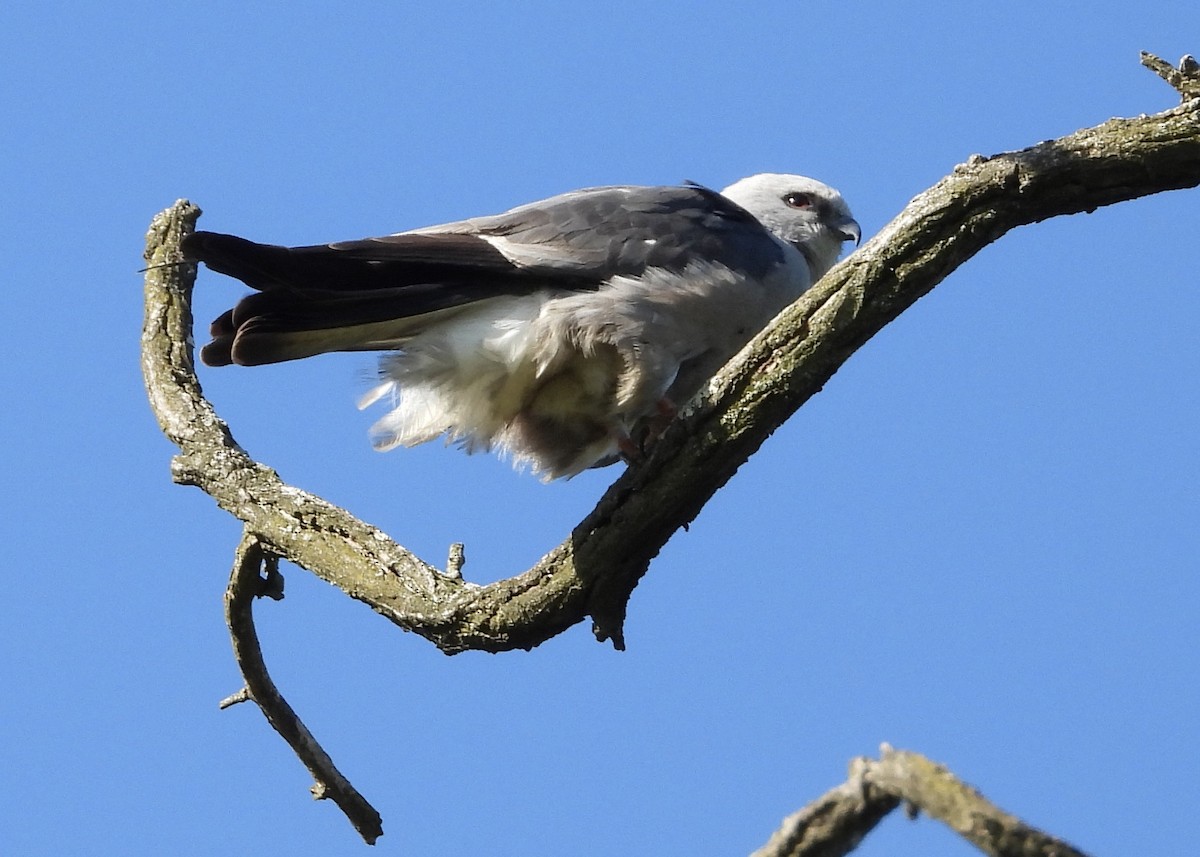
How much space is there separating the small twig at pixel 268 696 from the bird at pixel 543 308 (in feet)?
2.45

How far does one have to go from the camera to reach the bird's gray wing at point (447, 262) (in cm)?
507

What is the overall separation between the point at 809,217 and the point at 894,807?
174 inches

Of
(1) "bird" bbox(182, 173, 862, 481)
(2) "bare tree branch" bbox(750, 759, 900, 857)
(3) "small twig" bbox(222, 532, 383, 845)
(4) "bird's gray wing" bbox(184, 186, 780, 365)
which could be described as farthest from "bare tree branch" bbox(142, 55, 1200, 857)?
(2) "bare tree branch" bbox(750, 759, 900, 857)

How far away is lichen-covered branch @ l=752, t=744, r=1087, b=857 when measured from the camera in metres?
2.45

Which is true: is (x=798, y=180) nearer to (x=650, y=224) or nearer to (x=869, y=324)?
(x=650, y=224)

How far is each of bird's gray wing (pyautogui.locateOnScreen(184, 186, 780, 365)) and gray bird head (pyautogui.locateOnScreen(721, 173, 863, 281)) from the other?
0.87 m

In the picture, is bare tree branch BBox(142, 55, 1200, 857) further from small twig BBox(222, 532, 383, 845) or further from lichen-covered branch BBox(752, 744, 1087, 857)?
lichen-covered branch BBox(752, 744, 1087, 857)

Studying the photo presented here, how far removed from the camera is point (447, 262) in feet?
17.4

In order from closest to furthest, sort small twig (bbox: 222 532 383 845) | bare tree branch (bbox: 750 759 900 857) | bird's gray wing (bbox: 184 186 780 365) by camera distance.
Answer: bare tree branch (bbox: 750 759 900 857) → bird's gray wing (bbox: 184 186 780 365) → small twig (bbox: 222 532 383 845)

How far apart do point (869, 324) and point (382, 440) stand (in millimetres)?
2762

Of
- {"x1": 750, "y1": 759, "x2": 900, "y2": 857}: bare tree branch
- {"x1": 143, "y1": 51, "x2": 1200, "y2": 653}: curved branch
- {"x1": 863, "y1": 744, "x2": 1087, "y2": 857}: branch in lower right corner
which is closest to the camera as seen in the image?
{"x1": 863, "y1": 744, "x2": 1087, "y2": 857}: branch in lower right corner

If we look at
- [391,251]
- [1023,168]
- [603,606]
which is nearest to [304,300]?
[391,251]

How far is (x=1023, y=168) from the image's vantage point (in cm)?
404

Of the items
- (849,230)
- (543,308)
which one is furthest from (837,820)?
(849,230)
